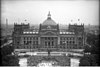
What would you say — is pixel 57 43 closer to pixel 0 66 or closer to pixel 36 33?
pixel 36 33

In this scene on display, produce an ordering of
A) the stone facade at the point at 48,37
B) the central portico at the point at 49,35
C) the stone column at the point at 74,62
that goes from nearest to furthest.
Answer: the stone column at the point at 74,62 < the stone facade at the point at 48,37 < the central portico at the point at 49,35

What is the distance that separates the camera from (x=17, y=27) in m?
16.2

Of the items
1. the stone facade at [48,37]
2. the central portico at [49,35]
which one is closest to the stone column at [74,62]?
the stone facade at [48,37]

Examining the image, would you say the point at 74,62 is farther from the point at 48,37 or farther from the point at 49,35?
the point at 49,35

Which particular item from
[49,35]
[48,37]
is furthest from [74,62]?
[49,35]

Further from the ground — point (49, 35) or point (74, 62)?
point (49, 35)

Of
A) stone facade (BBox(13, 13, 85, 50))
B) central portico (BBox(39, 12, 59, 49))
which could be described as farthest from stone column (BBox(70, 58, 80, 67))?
central portico (BBox(39, 12, 59, 49))

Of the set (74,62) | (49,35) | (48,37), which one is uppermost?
(49,35)

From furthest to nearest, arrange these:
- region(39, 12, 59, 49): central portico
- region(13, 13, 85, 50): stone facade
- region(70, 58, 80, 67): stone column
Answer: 1. region(39, 12, 59, 49): central portico
2. region(13, 13, 85, 50): stone facade
3. region(70, 58, 80, 67): stone column

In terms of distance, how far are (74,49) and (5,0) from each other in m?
7.89

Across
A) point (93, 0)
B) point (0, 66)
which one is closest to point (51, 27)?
point (93, 0)

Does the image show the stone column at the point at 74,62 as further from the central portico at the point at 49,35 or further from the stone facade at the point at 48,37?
the central portico at the point at 49,35

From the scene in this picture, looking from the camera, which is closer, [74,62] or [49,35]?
[74,62]

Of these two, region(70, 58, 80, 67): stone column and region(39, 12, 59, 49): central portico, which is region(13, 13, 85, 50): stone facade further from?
region(70, 58, 80, 67): stone column
